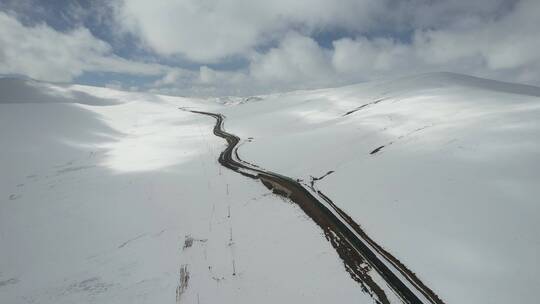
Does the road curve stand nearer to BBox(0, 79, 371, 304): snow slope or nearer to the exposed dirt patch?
BBox(0, 79, 371, 304): snow slope

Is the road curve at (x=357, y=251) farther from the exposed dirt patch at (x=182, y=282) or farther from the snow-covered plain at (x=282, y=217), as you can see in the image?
the exposed dirt patch at (x=182, y=282)

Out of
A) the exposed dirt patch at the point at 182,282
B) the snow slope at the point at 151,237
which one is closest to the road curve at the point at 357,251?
the snow slope at the point at 151,237

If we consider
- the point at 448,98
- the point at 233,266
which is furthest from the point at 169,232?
the point at 448,98

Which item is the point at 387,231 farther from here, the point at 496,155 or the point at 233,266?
the point at 496,155

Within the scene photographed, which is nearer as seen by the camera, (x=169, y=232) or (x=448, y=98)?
(x=169, y=232)

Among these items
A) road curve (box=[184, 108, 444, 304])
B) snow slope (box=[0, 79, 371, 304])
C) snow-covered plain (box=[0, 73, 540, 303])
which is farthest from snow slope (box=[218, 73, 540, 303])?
snow slope (box=[0, 79, 371, 304])

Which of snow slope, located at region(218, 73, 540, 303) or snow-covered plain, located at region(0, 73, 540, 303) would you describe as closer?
snow slope, located at region(218, 73, 540, 303)

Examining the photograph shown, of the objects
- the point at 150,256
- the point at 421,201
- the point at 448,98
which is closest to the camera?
the point at 150,256
